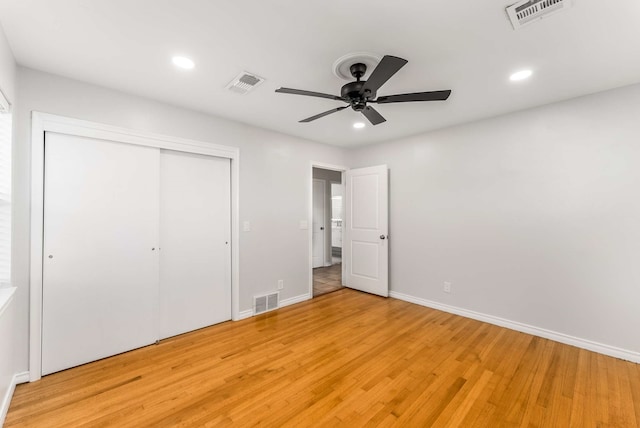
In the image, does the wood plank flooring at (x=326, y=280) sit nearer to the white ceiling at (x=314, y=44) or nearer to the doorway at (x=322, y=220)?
the doorway at (x=322, y=220)

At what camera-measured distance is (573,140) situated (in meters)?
2.74

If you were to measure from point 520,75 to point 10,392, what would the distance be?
4668mm

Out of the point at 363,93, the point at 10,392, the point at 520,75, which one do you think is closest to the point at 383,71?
the point at 363,93

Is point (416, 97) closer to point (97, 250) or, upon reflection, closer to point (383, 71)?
point (383, 71)

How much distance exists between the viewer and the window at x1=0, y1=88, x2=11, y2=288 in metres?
1.82

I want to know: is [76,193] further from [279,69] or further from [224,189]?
[279,69]

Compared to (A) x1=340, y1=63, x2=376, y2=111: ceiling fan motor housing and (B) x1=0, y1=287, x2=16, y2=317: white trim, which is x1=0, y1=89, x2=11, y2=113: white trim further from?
(A) x1=340, y1=63, x2=376, y2=111: ceiling fan motor housing

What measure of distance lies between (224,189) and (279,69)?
1661mm

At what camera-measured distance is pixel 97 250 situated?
2.44 m

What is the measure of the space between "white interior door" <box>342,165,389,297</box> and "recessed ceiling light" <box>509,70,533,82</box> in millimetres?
2029

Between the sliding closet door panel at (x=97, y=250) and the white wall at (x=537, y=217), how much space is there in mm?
3380

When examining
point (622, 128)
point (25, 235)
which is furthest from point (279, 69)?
point (622, 128)

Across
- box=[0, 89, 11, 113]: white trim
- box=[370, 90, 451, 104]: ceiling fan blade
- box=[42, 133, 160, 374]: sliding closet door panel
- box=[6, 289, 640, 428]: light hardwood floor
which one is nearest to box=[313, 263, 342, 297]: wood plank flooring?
box=[6, 289, 640, 428]: light hardwood floor

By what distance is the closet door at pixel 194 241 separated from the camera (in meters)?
2.88
